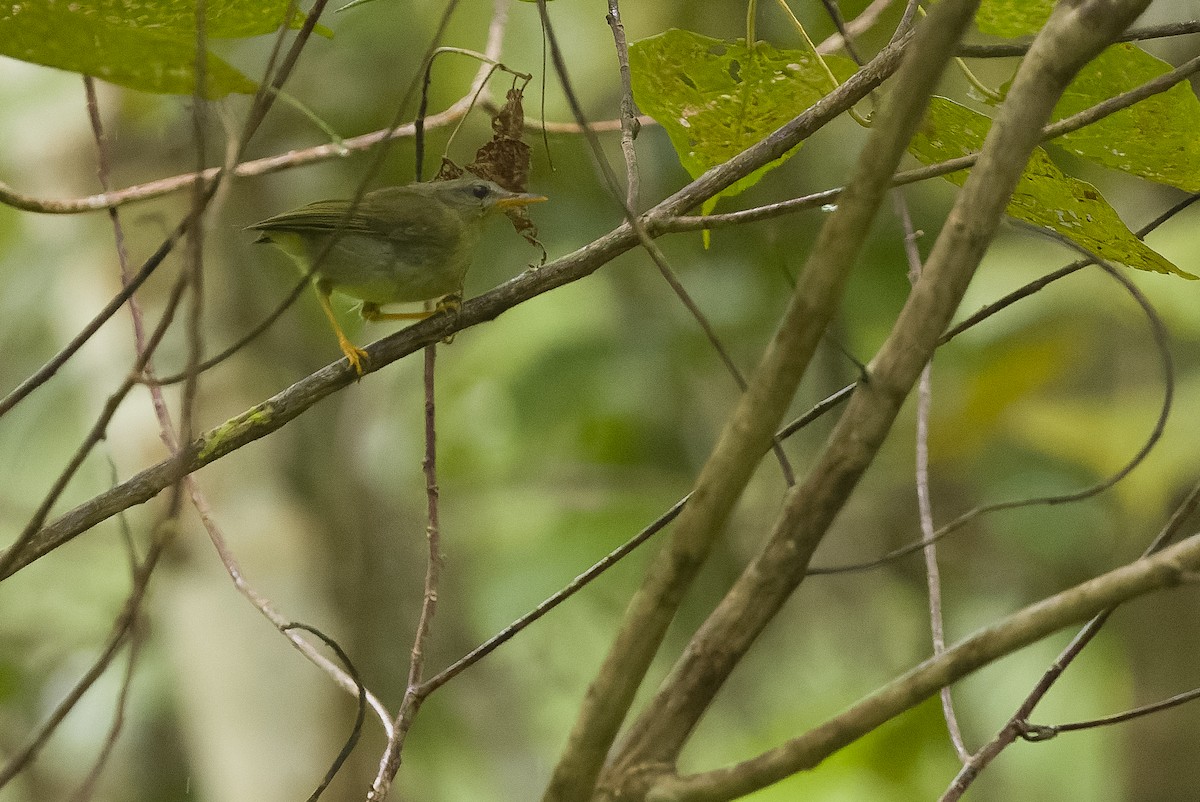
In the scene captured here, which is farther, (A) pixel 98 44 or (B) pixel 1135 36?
(B) pixel 1135 36

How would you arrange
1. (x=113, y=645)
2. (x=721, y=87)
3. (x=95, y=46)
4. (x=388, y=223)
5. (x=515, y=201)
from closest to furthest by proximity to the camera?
(x=113, y=645) < (x=95, y=46) < (x=721, y=87) < (x=515, y=201) < (x=388, y=223)

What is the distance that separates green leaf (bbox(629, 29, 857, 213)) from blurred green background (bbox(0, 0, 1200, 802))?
1.28 m

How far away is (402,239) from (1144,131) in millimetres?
1610

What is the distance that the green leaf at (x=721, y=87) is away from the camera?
1760mm

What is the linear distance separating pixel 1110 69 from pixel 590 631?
11.2ft

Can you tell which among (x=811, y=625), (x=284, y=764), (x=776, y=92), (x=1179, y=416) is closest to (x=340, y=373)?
(x=776, y=92)

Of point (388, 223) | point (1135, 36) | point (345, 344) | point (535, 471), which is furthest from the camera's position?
point (535, 471)

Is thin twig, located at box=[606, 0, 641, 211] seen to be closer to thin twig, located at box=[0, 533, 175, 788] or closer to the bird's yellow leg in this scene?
the bird's yellow leg

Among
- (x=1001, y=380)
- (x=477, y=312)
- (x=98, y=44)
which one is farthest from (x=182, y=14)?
(x=1001, y=380)

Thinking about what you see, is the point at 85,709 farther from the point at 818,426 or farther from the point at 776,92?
the point at 776,92

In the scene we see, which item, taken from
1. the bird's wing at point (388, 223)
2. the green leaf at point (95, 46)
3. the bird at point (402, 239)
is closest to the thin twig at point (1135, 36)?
the green leaf at point (95, 46)

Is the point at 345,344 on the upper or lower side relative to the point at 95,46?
lower

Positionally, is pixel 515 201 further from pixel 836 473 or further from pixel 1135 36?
pixel 836 473

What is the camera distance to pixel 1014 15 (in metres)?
1.69
